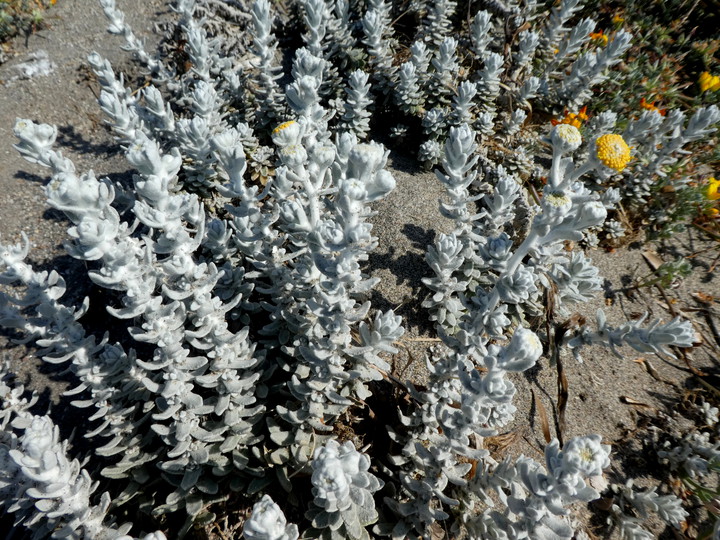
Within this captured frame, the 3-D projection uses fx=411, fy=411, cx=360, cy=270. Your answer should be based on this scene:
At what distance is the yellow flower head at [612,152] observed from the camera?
2.46 m

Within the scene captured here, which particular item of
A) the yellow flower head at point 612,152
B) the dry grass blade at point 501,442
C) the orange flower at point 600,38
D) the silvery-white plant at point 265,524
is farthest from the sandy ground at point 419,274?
the orange flower at point 600,38

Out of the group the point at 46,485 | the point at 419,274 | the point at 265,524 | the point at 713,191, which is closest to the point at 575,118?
the point at 713,191

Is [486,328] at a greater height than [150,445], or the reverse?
[486,328]

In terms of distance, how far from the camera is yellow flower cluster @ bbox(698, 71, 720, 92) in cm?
438

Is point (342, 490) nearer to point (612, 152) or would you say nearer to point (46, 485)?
point (46, 485)

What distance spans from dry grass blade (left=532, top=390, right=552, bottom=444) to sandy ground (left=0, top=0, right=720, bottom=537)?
0.03 metres

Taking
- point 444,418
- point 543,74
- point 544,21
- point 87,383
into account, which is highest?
point 544,21

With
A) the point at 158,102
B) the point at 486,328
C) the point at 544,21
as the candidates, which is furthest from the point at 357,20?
the point at 486,328

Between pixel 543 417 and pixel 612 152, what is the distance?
6.08 ft

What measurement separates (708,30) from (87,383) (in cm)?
756

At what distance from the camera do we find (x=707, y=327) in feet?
11.5

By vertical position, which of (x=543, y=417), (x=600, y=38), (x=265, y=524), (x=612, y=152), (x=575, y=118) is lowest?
(x=543, y=417)

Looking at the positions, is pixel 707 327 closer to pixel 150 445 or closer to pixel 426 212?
pixel 426 212

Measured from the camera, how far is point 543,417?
9.77ft
